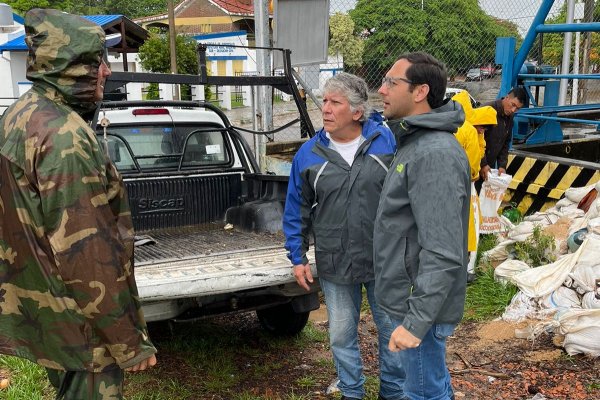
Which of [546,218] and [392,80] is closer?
[392,80]

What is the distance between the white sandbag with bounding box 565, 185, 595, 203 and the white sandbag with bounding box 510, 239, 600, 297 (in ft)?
4.86

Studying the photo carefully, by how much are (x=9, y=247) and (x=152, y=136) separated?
2.92 m

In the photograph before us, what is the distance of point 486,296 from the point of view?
5332 mm

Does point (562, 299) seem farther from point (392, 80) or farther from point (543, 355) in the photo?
point (392, 80)

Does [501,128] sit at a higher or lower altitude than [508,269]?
higher

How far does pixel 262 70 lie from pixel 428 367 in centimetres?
600

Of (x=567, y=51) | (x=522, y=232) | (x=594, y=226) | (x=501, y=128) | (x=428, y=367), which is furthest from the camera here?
(x=567, y=51)

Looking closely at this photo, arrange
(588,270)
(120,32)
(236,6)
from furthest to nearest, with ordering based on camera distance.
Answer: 1. (236,6)
2. (120,32)
3. (588,270)

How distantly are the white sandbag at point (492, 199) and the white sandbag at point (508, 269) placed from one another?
966 millimetres

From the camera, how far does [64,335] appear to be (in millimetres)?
2250

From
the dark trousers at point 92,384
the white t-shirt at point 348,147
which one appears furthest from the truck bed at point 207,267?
the dark trousers at point 92,384

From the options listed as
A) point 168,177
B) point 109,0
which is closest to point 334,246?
point 168,177

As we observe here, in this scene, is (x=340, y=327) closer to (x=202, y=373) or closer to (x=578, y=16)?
(x=202, y=373)

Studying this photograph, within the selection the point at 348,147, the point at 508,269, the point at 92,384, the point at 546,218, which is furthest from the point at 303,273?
the point at 546,218
